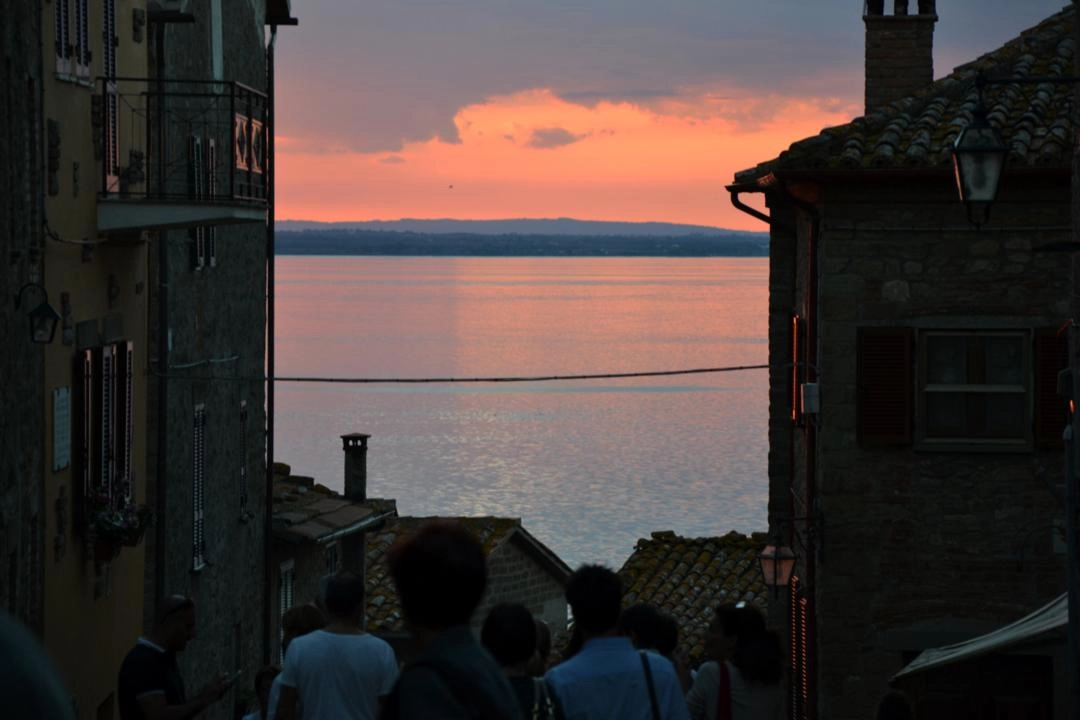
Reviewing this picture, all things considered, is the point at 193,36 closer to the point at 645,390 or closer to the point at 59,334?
the point at 59,334

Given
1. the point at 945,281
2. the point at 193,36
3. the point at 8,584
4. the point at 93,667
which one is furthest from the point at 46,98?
the point at 945,281

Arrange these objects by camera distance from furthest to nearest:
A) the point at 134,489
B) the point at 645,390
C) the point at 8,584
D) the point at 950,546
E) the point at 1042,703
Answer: the point at 645,390, the point at 950,546, the point at 1042,703, the point at 134,489, the point at 8,584

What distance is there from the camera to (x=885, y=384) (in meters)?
18.6

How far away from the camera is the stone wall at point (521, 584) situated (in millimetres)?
35625

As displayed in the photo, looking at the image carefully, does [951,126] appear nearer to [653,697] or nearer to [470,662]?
[653,697]

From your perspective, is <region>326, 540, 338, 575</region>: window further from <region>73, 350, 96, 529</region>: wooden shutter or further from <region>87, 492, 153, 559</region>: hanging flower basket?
<region>73, 350, 96, 529</region>: wooden shutter

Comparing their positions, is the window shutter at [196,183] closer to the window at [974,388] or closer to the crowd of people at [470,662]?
the window at [974,388]

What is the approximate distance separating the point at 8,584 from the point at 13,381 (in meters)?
1.22

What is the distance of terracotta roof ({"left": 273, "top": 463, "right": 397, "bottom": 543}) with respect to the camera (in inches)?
1021

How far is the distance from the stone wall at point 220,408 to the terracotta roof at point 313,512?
104cm

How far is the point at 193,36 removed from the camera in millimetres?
19641

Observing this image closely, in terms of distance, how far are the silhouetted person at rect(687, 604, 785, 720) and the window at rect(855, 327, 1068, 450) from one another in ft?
35.3

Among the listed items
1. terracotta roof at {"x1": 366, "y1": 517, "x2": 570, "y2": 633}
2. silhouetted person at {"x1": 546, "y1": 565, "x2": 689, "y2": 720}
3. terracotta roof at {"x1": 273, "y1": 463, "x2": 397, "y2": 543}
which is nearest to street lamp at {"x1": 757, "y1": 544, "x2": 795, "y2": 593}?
terracotta roof at {"x1": 273, "y1": 463, "x2": 397, "y2": 543}

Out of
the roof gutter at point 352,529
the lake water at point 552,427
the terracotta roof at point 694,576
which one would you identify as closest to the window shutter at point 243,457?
the roof gutter at point 352,529
